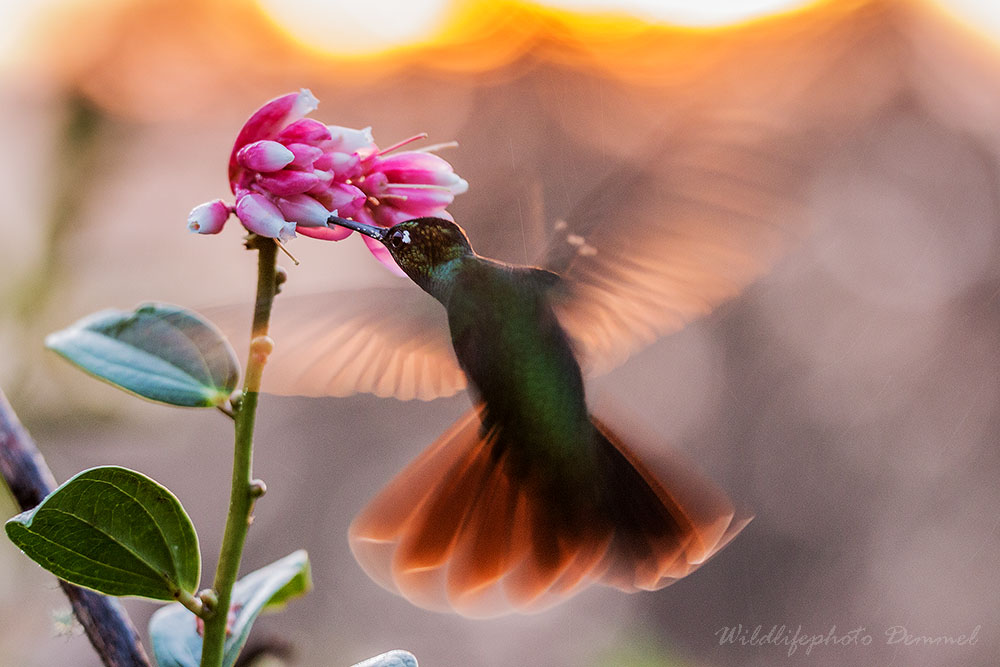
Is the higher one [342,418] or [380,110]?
[380,110]

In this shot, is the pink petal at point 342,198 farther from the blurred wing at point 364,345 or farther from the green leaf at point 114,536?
the green leaf at point 114,536

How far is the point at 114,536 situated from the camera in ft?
2.60

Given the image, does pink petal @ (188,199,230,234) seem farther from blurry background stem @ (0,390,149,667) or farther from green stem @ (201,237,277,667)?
blurry background stem @ (0,390,149,667)

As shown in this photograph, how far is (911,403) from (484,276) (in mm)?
2983

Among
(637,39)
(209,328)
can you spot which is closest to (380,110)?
(637,39)

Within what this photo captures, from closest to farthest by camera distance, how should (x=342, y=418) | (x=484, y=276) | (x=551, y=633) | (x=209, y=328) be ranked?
(x=209, y=328) < (x=484, y=276) < (x=551, y=633) < (x=342, y=418)

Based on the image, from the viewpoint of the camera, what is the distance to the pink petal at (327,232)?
2.92ft

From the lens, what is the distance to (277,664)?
1.08 metres

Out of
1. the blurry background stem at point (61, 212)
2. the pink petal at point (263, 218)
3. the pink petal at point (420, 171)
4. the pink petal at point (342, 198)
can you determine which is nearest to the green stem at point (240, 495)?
the pink petal at point (263, 218)

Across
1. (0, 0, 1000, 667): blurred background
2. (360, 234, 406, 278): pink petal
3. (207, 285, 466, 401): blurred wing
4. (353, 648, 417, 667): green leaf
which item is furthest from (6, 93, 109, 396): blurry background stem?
(353, 648, 417, 667): green leaf

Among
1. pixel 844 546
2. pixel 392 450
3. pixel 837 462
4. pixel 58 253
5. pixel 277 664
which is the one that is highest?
pixel 58 253

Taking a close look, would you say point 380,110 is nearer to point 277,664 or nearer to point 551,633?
point 551,633

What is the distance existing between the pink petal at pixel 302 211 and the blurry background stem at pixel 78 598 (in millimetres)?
315

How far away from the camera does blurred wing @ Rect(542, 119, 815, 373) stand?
0.95 meters
